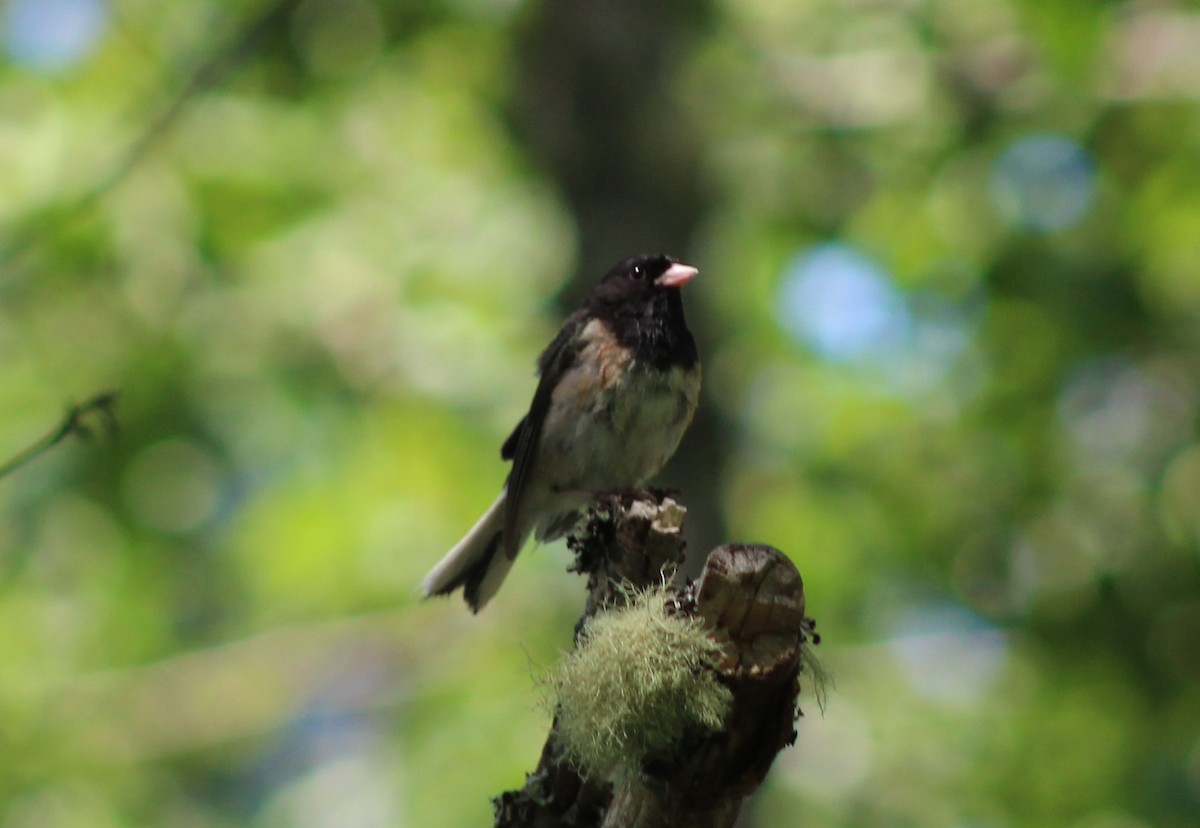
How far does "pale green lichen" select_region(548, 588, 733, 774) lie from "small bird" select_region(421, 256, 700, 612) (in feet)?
6.87

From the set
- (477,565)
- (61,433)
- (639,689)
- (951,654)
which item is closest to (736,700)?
(639,689)

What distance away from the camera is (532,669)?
2473mm

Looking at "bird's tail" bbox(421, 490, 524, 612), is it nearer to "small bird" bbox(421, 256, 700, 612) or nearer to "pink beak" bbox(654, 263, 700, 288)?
"small bird" bbox(421, 256, 700, 612)

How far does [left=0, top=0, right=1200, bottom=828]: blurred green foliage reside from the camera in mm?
6793

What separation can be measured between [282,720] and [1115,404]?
542 centimetres

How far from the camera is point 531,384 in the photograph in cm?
790

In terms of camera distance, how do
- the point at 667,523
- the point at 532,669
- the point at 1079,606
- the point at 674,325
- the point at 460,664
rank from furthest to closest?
1. the point at 460,664
2. the point at 1079,606
3. the point at 674,325
4. the point at 667,523
5. the point at 532,669

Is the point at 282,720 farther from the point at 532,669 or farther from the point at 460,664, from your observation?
the point at 532,669

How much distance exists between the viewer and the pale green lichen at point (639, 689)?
84.8 inches

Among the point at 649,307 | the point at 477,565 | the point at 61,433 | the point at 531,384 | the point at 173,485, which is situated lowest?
the point at 61,433

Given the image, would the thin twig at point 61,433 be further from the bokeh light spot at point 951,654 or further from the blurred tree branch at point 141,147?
the bokeh light spot at point 951,654

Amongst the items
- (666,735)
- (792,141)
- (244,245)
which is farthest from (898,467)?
(666,735)

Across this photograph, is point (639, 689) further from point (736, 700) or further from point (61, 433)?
point (61, 433)

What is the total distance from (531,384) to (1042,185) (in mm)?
3217
